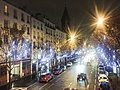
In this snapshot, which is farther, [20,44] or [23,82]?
[23,82]

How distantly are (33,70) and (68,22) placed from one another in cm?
10382

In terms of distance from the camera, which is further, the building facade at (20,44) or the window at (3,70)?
the window at (3,70)

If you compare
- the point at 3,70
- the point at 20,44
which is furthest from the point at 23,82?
the point at 20,44

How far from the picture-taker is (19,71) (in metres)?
60.9

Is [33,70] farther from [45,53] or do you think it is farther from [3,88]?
[3,88]

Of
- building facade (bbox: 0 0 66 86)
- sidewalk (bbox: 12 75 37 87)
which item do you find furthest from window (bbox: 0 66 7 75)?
sidewalk (bbox: 12 75 37 87)

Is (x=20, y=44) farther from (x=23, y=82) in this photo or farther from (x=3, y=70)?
(x=23, y=82)

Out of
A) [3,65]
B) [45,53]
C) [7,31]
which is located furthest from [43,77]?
[45,53]

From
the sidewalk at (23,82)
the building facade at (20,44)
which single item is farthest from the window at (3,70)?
the sidewalk at (23,82)

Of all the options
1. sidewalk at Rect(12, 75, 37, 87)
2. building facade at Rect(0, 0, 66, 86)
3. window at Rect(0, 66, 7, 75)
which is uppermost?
building facade at Rect(0, 0, 66, 86)

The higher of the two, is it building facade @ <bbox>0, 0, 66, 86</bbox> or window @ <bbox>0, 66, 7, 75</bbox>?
building facade @ <bbox>0, 0, 66, 86</bbox>

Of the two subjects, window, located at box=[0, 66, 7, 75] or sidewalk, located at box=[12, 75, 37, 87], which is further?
window, located at box=[0, 66, 7, 75]

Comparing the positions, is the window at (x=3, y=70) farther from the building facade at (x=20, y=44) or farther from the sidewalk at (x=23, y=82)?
the sidewalk at (x=23, y=82)

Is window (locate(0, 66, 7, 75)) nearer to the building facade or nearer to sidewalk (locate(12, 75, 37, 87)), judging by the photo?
the building facade
